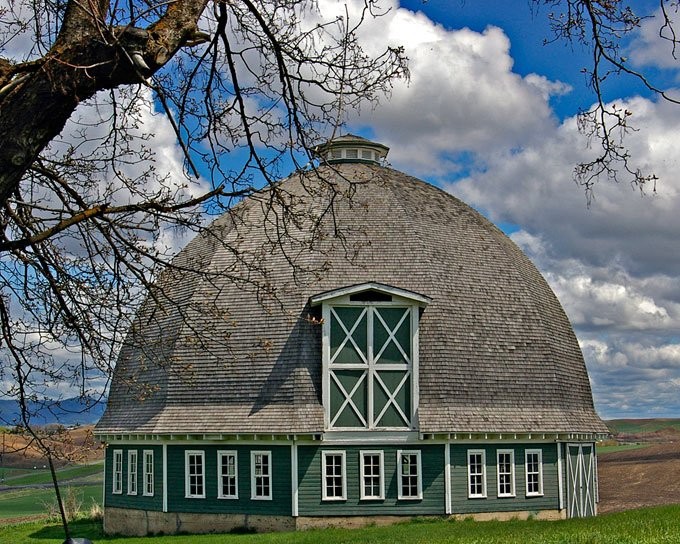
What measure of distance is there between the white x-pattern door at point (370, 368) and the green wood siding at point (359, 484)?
92cm

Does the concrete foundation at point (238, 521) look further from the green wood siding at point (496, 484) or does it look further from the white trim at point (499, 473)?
the white trim at point (499, 473)

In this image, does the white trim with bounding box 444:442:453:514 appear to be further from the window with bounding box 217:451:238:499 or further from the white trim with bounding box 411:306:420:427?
the window with bounding box 217:451:238:499

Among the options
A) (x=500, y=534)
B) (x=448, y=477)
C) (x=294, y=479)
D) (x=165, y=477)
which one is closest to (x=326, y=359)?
(x=294, y=479)

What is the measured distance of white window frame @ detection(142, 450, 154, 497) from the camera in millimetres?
29062

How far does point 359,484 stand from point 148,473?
712 centimetres

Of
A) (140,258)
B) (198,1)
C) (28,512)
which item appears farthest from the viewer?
(28,512)

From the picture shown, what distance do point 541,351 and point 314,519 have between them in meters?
9.35

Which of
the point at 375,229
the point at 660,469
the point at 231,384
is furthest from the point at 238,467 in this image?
the point at 660,469

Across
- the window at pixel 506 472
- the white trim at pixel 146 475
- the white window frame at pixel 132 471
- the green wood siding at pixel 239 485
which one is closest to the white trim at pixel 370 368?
the green wood siding at pixel 239 485

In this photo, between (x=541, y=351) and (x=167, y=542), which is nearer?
(x=167, y=542)

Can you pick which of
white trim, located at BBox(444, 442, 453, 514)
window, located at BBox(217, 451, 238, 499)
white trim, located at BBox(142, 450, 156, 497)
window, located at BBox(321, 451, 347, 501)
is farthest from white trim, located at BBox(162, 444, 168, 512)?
white trim, located at BBox(444, 442, 453, 514)

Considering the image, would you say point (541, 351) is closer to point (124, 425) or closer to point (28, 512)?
point (124, 425)

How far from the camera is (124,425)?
97.3ft

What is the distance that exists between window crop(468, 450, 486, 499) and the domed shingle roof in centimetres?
111
